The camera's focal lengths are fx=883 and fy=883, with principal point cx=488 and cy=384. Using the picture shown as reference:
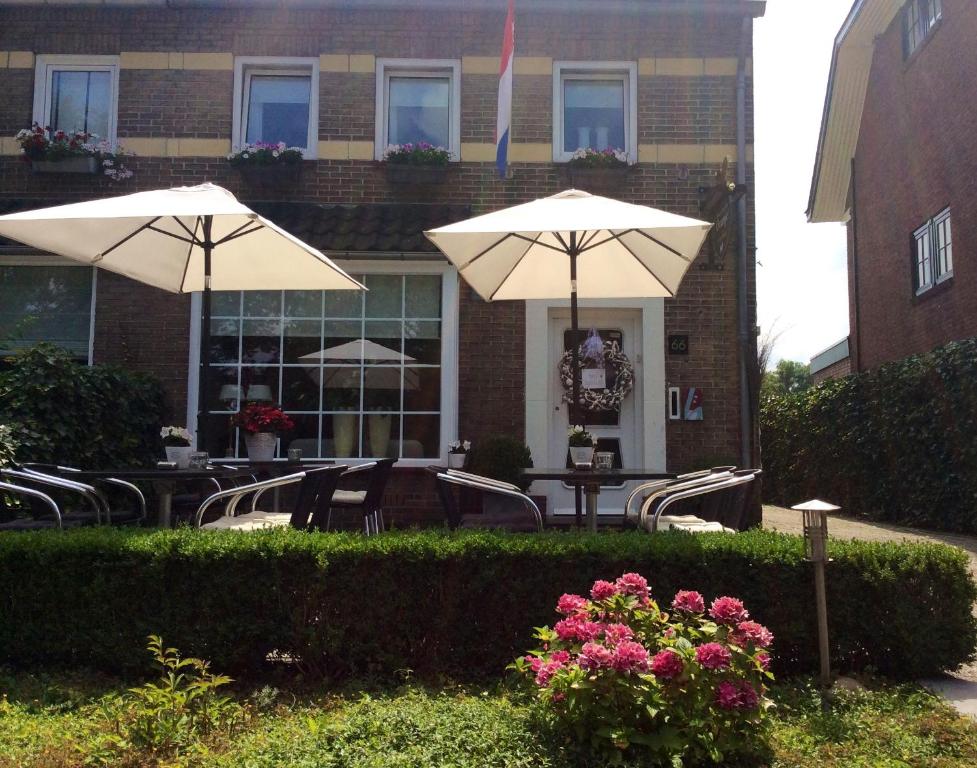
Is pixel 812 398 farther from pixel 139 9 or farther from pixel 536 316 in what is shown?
pixel 139 9

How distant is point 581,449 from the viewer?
575cm

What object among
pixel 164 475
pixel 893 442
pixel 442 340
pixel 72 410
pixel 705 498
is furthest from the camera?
pixel 893 442

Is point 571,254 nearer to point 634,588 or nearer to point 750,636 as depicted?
point 634,588

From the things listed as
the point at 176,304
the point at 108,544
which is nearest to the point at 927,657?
the point at 108,544

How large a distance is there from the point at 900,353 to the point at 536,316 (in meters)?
9.55

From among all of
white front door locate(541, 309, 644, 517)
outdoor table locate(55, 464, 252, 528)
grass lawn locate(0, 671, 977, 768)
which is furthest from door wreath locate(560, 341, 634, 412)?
grass lawn locate(0, 671, 977, 768)

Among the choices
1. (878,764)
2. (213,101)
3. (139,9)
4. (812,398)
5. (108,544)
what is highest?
(139,9)

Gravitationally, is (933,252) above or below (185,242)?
above

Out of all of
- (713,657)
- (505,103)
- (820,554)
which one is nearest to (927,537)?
(505,103)

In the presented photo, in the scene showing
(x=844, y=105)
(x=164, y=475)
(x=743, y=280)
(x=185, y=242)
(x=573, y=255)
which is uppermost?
(x=844, y=105)

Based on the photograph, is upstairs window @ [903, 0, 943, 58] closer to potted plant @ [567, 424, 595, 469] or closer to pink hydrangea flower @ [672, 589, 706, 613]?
potted plant @ [567, 424, 595, 469]

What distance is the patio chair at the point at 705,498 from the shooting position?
497cm

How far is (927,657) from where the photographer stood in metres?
3.98

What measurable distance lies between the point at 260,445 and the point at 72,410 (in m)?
1.63
